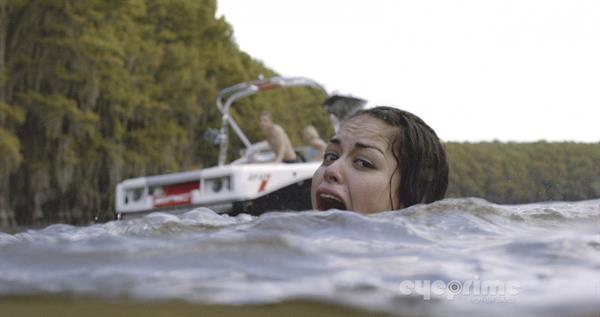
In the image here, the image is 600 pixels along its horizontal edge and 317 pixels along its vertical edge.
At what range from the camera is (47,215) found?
1866cm

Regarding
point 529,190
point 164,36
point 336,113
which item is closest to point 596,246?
point 529,190

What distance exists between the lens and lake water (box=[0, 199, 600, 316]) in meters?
1.22

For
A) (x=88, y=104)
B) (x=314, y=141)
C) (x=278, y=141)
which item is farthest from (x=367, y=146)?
(x=88, y=104)

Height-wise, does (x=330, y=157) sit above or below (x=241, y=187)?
above

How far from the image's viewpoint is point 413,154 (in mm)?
2994

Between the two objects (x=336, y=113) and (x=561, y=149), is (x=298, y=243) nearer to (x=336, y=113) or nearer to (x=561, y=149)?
(x=561, y=149)

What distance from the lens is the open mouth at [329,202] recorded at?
9.25 feet

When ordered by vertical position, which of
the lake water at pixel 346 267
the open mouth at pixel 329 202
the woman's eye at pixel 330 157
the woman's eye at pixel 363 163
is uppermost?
the woman's eye at pixel 330 157

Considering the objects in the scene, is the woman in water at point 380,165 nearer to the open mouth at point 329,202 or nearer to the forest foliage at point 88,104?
the open mouth at point 329,202

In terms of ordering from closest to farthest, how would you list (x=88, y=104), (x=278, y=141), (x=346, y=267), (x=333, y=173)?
(x=346, y=267) < (x=333, y=173) < (x=278, y=141) < (x=88, y=104)

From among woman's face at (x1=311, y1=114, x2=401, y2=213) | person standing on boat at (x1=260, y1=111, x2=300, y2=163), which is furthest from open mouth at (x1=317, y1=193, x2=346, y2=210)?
person standing on boat at (x1=260, y1=111, x2=300, y2=163)

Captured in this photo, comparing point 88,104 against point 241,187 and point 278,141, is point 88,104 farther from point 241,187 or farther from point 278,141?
point 241,187

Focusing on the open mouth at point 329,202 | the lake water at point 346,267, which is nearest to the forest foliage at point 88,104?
the open mouth at point 329,202

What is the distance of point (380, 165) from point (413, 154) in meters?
0.15
